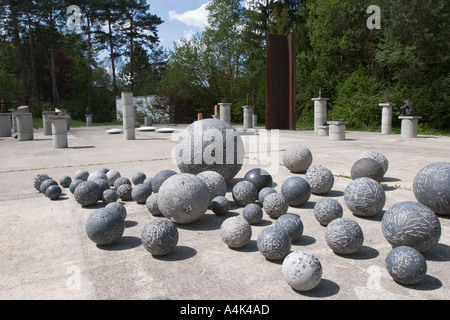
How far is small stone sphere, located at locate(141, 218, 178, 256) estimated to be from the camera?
426cm

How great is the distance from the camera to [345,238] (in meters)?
4.23

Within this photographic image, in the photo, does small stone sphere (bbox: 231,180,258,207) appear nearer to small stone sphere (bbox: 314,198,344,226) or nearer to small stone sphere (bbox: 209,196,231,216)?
small stone sphere (bbox: 209,196,231,216)

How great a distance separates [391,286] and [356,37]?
31.4 m

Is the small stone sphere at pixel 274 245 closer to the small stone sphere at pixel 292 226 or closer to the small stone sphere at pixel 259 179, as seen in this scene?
the small stone sphere at pixel 292 226

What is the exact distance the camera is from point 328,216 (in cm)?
526

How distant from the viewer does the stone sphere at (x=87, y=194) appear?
20.9 ft

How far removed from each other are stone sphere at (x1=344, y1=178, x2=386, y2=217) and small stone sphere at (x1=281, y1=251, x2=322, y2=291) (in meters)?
2.37

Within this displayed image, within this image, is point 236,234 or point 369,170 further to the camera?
point 369,170

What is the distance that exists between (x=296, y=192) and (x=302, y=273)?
2846 millimetres

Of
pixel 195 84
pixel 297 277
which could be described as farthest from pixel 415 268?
pixel 195 84

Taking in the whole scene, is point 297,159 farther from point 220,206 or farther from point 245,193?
point 220,206

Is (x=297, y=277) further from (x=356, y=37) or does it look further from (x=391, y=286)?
(x=356, y=37)

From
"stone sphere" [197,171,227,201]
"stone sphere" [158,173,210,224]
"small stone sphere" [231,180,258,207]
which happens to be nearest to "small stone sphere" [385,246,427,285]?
"stone sphere" [158,173,210,224]

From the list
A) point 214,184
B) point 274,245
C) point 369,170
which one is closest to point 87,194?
point 214,184
